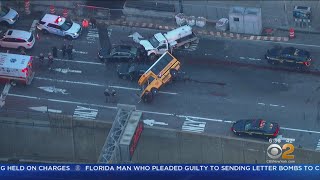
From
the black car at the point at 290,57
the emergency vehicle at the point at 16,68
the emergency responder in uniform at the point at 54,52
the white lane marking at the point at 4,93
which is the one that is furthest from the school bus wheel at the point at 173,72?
the white lane marking at the point at 4,93

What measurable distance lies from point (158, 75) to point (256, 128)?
1129 centimetres

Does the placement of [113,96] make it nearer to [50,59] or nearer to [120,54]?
[120,54]

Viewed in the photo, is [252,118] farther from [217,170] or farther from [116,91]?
[217,170]

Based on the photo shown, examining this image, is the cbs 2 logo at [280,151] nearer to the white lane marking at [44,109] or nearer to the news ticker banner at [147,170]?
the news ticker banner at [147,170]

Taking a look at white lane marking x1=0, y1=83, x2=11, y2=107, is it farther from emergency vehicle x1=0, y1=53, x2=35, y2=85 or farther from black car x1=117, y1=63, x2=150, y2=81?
black car x1=117, y1=63, x2=150, y2=81

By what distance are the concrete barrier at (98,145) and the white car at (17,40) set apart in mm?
9964

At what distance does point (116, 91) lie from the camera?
102 metres

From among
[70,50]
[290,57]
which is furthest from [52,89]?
[290,57]

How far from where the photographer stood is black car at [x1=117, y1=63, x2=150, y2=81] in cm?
10156

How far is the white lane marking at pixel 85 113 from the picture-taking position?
324 ft

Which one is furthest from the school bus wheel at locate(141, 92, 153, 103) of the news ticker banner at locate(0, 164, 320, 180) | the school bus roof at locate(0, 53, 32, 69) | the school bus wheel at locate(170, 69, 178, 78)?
the news ticker banner at locate(0, 164, 320, 180)

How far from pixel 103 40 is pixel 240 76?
15.1 m

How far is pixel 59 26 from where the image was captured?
354 ft

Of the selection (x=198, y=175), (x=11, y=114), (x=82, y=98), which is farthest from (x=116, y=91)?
(x=198, y=175)
